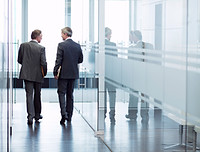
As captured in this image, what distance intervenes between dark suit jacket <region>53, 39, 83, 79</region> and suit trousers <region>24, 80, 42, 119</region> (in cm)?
51

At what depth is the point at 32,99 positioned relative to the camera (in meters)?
10.6

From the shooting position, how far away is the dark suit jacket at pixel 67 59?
10.4 metres

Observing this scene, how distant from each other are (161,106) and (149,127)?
0.69 meters

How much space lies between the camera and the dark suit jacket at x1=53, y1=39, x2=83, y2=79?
1043 centimetres

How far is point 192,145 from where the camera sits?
4.26 metres

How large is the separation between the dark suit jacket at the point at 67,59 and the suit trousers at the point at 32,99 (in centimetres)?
51

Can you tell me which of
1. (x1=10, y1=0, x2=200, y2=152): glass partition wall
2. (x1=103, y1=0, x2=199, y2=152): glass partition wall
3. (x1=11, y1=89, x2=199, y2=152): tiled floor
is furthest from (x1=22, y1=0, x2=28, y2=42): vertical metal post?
(x1=103, y1=0, x2=199, y2=152): glass partition wall

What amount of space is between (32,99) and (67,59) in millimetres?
1071

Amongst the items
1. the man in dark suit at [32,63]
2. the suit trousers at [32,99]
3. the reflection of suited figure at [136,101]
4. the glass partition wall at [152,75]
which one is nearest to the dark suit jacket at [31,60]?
the man in dark suit at [32,63]

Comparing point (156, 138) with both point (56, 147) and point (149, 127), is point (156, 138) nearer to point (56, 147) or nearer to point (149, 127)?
point (149, 127)

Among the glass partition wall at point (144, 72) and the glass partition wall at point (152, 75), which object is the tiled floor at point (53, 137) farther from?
the glass partition wall at point (152, 75)

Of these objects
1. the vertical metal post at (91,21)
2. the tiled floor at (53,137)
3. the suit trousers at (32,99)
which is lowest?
the tiled floor at (53,137)

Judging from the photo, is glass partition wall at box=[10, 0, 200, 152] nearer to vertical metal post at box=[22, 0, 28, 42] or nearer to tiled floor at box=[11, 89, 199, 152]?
tiled floor at box=[11, 89, 199, 152]

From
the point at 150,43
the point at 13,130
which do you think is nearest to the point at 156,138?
the point at 150,43
